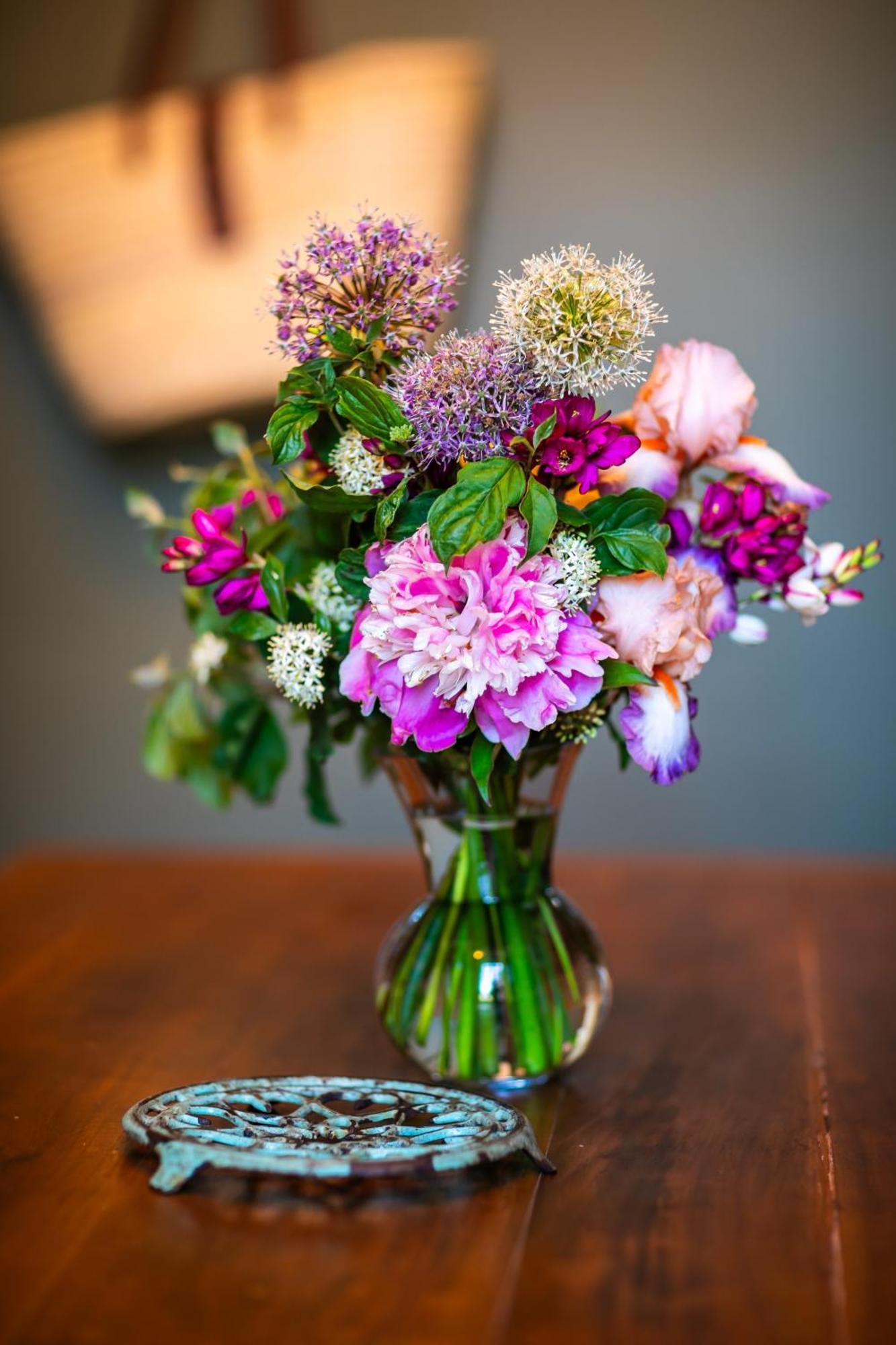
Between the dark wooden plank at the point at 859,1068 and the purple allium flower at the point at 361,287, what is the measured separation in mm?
498

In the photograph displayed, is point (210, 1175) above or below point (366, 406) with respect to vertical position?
below

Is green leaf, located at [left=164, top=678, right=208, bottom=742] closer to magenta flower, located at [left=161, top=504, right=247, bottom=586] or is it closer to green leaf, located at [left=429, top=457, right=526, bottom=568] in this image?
magenta flower, located at [left=161, top=504, right=247, bottom=586]

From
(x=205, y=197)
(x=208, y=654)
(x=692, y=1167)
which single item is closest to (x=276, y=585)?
(x=208, y=654)

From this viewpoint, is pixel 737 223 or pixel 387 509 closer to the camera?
pixel 387 509

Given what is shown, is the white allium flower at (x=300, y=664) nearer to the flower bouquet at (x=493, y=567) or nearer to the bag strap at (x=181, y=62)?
the flower bouquet at (x=493, y=567)

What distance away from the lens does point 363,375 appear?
0.78m

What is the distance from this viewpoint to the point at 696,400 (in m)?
0.79

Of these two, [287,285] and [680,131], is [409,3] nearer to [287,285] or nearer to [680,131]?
[680,131]

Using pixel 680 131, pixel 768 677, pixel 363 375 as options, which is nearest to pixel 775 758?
pixel 768 677

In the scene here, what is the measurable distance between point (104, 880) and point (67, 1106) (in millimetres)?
600

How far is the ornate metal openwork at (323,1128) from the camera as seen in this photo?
0.64 metres

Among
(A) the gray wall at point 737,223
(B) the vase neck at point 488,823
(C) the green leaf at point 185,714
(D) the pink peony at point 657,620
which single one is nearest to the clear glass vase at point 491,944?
(B) the vase neck at point 488,823

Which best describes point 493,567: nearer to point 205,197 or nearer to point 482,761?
point 482,761

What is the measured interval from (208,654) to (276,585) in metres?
0.13
